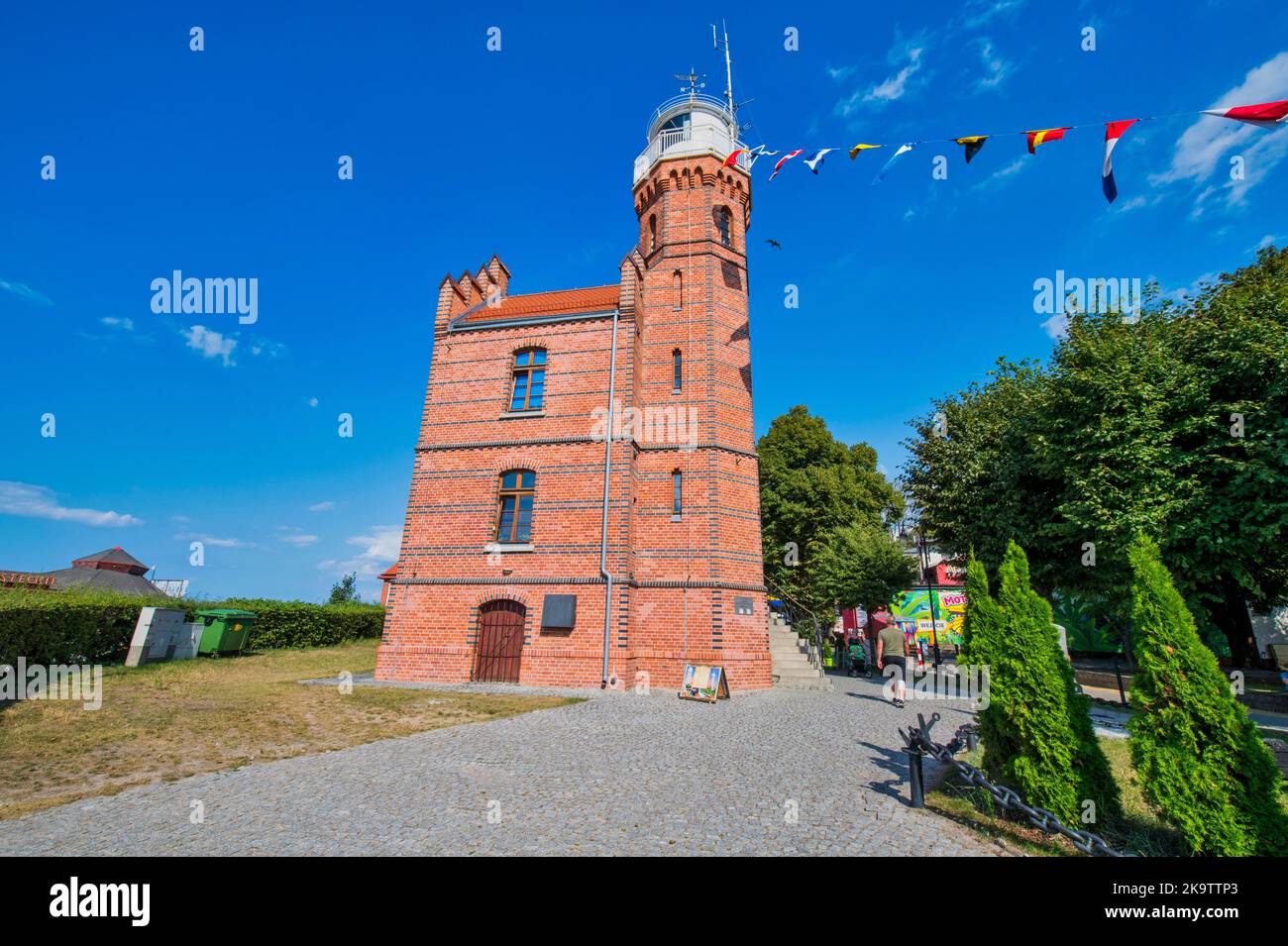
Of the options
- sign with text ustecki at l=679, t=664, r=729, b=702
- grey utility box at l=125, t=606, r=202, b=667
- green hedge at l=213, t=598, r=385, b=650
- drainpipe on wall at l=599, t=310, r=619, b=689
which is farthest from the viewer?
green hedge at l=213, t=598, r=385, b=650

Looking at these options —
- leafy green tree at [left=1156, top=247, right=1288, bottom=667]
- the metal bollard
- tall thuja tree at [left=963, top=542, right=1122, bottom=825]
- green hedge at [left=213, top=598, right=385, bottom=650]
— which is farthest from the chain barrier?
green hedge at [left=213, top=598, right=385, bottom=650]

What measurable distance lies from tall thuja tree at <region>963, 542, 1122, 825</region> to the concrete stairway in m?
→ 10.7

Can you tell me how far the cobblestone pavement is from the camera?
418 centimetres

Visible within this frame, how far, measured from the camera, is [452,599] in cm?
1483

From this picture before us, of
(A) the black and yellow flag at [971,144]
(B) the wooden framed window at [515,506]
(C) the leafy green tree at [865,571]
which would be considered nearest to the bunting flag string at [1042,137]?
(A) the black and yellow flag at [971,144]

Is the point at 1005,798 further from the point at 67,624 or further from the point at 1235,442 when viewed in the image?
the point at 67,624

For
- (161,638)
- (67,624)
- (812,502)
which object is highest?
(812,502)

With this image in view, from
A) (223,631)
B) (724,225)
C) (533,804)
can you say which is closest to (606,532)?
(533,804)

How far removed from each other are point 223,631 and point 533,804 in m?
17.2

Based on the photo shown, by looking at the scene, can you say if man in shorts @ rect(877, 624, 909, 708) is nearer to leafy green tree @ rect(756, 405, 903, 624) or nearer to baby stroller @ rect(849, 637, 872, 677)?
baby stroller @ rect(849, 637, 872, 677)

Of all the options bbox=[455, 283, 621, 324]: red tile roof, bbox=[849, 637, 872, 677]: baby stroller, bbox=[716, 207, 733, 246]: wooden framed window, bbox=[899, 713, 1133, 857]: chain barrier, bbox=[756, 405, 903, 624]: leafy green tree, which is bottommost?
bbox=[849, 637, 872, 677]: baby stroller

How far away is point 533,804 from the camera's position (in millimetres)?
5121

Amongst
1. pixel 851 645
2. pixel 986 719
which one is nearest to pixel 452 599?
pixel 986 719
